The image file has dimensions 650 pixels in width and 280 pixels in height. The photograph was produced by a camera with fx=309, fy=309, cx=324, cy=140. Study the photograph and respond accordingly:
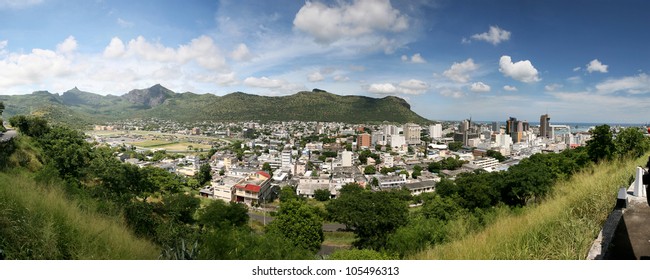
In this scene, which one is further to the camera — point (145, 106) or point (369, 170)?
point (369, 170)

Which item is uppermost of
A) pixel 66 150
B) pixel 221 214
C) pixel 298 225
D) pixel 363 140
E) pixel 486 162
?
pixel 66 150

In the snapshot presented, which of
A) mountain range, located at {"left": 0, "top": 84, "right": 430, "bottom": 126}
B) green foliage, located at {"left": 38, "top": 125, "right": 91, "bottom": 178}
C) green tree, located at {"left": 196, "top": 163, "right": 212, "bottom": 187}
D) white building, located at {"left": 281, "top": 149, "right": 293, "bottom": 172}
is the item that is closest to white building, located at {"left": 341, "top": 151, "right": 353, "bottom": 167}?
white building, located at {"left": 281, "top": 149, "right": 293, "bottom": 172}

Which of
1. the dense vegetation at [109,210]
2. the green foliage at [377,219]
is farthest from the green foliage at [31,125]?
the green foliage at [377,219]

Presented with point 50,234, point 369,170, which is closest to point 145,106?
point 50,234

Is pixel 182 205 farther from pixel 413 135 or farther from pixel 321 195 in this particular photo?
pixel 413 135
